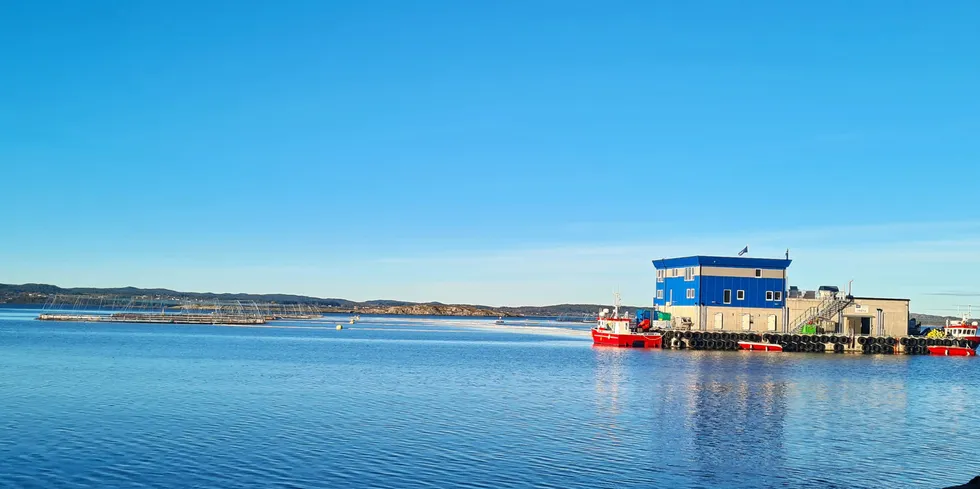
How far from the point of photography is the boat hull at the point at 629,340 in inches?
3676

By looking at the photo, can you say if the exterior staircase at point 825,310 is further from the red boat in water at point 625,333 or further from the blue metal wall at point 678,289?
the red boat in water at point 625,333

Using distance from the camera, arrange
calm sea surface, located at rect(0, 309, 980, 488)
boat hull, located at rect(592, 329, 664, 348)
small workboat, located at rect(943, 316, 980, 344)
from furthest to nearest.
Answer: small workboat, located at rect(943, 316, 980, 344), boat hull, located at rect(592, 329, 664, 348), calm sea surface, located at rect(0, 309, 980, 488)

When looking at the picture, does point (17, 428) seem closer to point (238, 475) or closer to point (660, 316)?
point (238, 475)

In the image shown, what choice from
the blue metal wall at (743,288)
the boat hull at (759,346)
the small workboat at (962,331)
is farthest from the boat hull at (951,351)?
the boat hull at (759,346)

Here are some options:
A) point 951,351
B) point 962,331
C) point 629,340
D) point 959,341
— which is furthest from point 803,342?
point 962,331

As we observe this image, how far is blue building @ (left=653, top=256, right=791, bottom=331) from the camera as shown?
294 ft

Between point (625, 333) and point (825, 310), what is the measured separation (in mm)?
21315

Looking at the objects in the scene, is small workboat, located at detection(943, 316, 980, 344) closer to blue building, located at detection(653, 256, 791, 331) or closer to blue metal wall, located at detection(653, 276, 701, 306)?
blue building, located at detection(653, 256, 791, 331)

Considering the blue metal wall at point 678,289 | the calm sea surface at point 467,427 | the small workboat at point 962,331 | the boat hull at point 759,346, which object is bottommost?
the calm sea surface at point 467,427

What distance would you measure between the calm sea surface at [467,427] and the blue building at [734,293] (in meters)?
26.9

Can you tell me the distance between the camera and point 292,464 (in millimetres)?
24922

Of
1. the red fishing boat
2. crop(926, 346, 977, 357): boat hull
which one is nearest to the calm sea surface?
crop(926, 346, 977, 357): boat hull

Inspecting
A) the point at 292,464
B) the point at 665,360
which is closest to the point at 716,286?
the point at 665,360

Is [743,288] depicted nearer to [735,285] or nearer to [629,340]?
[735,285]
